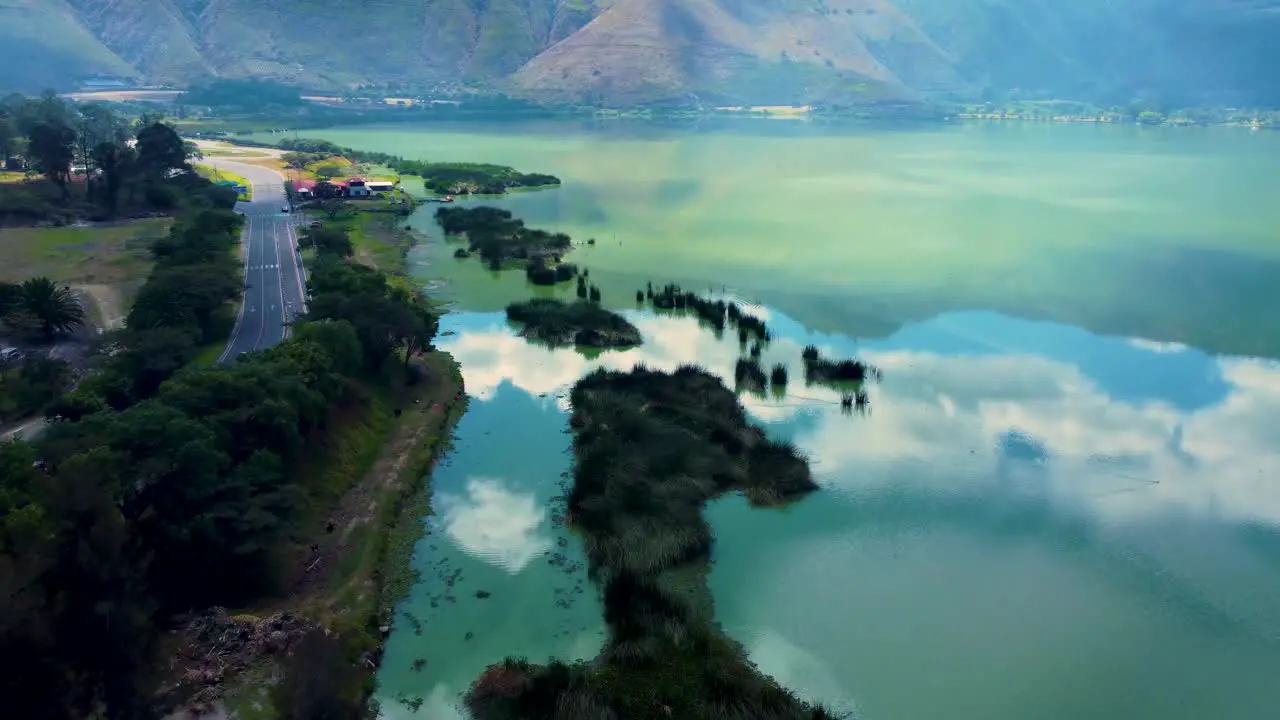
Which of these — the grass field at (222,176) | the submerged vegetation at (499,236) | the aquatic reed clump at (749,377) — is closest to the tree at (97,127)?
the grass field at (222,176)

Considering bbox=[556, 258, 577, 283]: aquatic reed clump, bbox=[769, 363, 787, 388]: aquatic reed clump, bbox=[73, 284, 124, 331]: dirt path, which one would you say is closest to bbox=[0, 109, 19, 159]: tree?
bbox=[73, 284, 124, 331]: dirt path

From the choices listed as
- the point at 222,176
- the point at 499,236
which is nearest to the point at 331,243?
the point at 499,236

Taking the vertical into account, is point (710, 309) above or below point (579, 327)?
above

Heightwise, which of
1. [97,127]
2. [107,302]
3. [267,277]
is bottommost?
[107,302]

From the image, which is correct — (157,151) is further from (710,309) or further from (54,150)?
(710,309)

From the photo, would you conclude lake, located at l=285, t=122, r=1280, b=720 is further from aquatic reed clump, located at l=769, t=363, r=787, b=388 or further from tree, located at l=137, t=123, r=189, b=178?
tree, located at l=137, t=123, r=189, b=178
